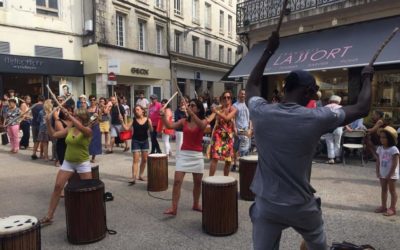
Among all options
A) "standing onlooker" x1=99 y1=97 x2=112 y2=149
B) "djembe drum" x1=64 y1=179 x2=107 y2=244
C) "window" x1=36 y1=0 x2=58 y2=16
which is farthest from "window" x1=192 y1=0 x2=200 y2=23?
"djembe drum" x1=64 y1=179 x2=107 y2=244

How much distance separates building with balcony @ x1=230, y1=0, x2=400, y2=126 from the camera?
10835mm

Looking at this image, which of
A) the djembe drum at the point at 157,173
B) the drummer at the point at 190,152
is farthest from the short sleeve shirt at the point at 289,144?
the djembe drum at the point at 157,173

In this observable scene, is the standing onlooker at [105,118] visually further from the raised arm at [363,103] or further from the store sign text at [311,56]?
the raised arm at [363,103]

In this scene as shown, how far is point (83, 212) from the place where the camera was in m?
4.23

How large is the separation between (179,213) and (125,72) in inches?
680

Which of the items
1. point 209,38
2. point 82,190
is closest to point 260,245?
point 82,190

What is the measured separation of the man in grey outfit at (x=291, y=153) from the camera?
6.97 feet

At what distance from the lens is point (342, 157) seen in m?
9.32

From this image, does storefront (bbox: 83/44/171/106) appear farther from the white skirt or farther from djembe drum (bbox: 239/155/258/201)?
the white skirt

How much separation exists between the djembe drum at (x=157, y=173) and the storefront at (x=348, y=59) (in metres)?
6.97

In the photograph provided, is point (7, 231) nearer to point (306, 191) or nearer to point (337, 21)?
point (306, 191)

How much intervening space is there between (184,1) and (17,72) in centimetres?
1472

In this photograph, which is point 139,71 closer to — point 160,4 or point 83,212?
point 160,4

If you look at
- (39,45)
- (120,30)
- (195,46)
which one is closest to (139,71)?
(120,30)
